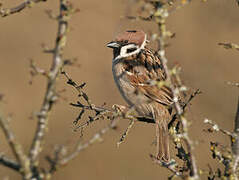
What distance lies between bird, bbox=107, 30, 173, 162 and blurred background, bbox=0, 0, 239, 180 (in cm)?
156

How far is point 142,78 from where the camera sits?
3.52 metres

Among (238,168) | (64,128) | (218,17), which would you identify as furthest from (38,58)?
(238,168)

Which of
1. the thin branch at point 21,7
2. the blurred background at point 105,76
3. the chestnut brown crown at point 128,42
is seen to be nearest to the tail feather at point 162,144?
the chestnut brown crown at point 128,42

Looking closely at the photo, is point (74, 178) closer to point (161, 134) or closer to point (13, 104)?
point (13, 104)

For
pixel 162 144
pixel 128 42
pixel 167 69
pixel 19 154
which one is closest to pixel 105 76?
pixel 128 42

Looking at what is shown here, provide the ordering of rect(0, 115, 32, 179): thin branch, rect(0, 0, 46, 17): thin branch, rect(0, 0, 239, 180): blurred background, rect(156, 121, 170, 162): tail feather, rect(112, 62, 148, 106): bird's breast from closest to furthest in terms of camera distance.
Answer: rect(0, 115, 32, 179): thin branch, rect(0, 0, 46, 17): thin branch, rect(156, 121, 170, 162): tail feather, rect(112, 62, 148, 106): bird's breast, rect(0, 0, 239, 180): blurred background

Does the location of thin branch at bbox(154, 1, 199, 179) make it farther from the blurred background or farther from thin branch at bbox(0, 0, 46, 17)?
the blurred background

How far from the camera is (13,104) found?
5922 millimetres

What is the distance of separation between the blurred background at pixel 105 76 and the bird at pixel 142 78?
61.4 inches

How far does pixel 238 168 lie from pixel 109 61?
4.92 m

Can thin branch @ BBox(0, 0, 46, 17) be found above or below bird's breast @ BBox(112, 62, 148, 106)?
above

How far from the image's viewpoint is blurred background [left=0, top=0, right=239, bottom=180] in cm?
535

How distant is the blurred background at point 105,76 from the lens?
5.35 metres

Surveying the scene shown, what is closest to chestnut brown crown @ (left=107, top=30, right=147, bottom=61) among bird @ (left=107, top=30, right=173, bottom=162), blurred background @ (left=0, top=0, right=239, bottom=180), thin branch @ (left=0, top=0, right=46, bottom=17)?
bird @ (left=107, top=30, right=173, bottom=162)
